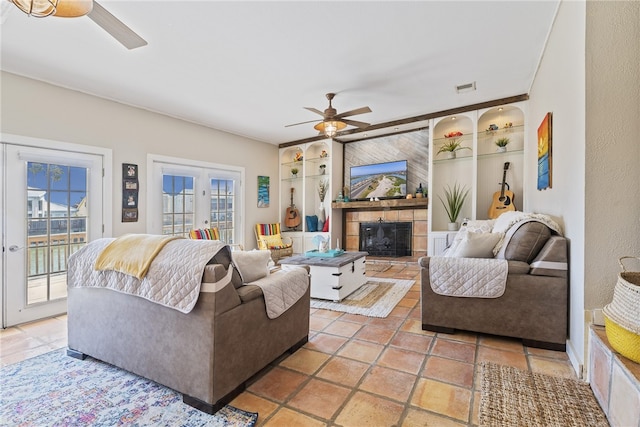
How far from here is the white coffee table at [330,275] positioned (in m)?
3.49

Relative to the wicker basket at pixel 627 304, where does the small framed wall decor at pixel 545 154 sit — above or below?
above

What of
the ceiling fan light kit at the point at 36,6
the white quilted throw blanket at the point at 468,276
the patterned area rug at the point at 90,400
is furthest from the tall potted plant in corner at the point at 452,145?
the ceiling fan light kit at the point at 36,6

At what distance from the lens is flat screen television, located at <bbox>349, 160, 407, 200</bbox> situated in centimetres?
598

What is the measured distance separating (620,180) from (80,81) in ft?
16.7

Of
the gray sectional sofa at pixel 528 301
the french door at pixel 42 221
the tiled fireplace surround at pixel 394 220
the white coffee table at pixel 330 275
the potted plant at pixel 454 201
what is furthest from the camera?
the tiled fireplace surround at pixel 394 220

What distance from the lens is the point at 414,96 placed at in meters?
4.21

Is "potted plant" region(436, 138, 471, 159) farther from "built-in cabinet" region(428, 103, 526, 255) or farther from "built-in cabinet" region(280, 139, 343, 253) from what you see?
"built-in cabinet" region(280, 139, 343, 253)

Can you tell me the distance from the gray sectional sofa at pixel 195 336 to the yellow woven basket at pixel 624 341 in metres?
1.87

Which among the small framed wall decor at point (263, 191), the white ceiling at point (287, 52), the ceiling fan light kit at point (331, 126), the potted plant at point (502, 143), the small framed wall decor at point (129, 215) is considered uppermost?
the white ceiling at point (287, 52)

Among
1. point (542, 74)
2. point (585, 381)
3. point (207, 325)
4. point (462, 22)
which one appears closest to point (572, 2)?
point (462, 22)

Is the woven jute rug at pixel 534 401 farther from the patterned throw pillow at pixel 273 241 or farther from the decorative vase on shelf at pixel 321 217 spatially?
the decorative vase on shelf at pixel 321 217

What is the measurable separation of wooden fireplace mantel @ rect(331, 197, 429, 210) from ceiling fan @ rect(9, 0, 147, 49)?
470cm

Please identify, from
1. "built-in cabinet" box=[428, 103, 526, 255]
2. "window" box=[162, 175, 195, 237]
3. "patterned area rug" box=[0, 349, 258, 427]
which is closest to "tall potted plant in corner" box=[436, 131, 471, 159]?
"built-in cabinet" box=[428, 103, 526, 255]

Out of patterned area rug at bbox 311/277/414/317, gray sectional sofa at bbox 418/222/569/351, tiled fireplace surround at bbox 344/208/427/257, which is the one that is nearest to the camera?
gray sectional sofa at bbox 418/222/569/351
